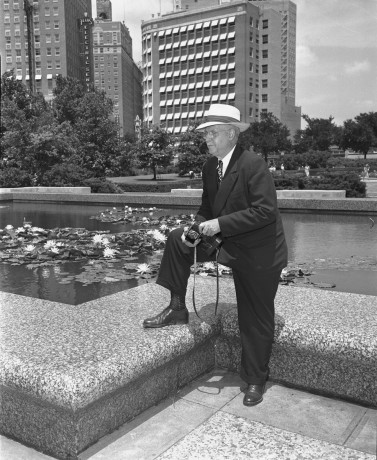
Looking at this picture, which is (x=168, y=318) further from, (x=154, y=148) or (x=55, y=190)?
(x=154, y=148)

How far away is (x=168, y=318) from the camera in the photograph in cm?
354

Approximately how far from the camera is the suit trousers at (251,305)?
3.28 metres

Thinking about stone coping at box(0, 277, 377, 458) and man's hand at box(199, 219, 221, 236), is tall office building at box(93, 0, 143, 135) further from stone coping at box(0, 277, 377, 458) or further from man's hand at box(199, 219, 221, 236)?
man's hand at box(199, 219, 221, 236)

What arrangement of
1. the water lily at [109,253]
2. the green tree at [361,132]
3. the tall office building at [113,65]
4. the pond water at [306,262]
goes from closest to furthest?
the pond water at [306,262] < the water lily at [109,253] < the green tree at [361,132] < the tall office building at [113,65]

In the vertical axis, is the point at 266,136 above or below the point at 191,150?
above

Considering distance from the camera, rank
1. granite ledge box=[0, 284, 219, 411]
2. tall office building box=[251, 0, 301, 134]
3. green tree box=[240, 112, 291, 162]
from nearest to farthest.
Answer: granite ledge box=[0, 284, 219, 411] → green tree box=[240, 112, 291, 162] → tall office building box=[251, 0, 301, 134]

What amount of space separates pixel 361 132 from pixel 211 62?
55.5 meters

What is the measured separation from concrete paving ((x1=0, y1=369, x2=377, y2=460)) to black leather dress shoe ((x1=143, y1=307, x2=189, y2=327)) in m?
0.47

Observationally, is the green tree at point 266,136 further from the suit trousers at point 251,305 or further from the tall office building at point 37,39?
the tall office building at point 37,39

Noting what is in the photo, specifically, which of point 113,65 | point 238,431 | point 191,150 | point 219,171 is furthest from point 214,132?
point 113,65

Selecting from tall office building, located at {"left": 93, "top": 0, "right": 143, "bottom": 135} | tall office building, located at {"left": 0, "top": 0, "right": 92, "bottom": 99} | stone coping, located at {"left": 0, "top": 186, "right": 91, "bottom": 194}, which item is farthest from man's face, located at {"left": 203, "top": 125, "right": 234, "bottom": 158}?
tall office building, located at {"left": 93, "top": 0, "right": 143, "bottom": 135}

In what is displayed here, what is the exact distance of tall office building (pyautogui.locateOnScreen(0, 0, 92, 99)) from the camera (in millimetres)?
128125

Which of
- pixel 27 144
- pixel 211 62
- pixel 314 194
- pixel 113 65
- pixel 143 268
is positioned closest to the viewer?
pixel 143 268

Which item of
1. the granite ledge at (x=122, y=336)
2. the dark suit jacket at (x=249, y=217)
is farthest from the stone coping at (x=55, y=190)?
the dark suit jacket at (x=249, y=217)
